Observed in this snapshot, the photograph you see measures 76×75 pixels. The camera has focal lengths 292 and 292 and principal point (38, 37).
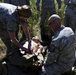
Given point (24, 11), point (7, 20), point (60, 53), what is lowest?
point (60, 53)

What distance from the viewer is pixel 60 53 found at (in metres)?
5.14

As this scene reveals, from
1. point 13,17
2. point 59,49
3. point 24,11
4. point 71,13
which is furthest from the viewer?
point 71,13

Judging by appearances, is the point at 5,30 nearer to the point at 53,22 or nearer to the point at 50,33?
the point at 53,22

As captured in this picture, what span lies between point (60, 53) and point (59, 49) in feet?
0.35

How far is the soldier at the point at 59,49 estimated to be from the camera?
5.00 meters

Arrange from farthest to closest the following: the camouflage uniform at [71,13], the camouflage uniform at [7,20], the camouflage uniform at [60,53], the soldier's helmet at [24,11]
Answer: the camouflage uniform at [71,13] < the camouflage uniform at [7,20] < the soldier's helmet at [24,11] < the camouflage uniform at [60,53]

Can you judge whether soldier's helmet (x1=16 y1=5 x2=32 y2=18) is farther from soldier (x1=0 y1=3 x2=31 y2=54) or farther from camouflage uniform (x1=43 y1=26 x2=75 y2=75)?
camouflage uniform (x1=43 y1=26 x2=75 y2=75)

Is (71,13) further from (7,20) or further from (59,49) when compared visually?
(59,49)

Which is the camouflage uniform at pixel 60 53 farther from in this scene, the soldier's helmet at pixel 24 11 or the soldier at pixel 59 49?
the soldier's helmet at pixel 24 11

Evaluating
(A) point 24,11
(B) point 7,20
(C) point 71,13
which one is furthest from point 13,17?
(C) point 71,13

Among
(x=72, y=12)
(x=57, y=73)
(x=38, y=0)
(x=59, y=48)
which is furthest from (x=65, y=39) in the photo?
(x=38, y=0)

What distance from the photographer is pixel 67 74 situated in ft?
18.5

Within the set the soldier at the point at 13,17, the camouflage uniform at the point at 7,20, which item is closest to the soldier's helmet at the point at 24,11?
the soldier at the point at 13,17

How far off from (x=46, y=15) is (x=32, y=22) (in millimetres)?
510
